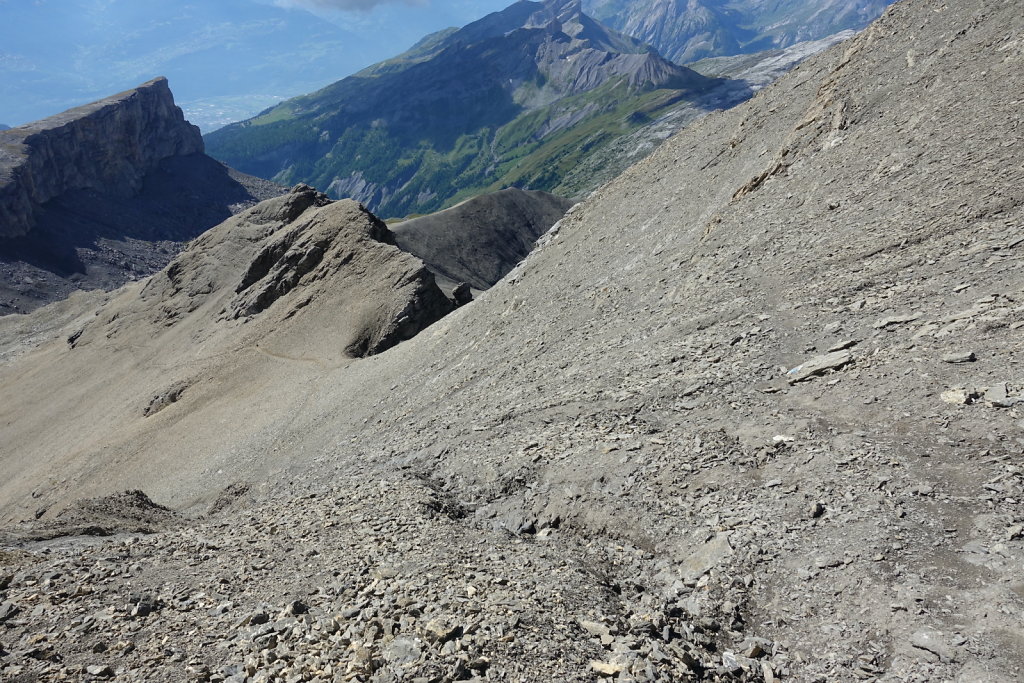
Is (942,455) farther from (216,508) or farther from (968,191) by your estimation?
(216,508)

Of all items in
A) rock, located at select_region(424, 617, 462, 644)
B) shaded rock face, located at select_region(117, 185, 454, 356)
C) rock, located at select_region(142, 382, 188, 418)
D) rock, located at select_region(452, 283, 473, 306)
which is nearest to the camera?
rock, located at select_region(424, 617, 462, 644)

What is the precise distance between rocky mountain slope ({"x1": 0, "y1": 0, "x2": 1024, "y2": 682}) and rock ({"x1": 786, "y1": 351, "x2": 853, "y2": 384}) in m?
0.08

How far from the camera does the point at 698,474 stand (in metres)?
14.5

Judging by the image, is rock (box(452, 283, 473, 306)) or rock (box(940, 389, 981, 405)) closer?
rock (box(940, 389, 981, 405))

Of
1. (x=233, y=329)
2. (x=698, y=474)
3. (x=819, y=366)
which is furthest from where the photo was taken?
(x=233, y=329)

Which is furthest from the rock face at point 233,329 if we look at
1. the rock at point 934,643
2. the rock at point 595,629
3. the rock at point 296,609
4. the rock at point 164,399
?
the rock at point 934,643

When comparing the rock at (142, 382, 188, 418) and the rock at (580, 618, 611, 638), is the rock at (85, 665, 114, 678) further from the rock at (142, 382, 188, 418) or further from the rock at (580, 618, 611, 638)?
the rock at (142, 382, 188, 418)

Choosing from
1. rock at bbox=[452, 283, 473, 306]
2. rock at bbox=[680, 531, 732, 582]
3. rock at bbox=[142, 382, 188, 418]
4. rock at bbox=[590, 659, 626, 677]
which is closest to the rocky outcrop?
rock at bbox=[142, 382, 188, 418]

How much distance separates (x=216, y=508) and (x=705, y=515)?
20325mm

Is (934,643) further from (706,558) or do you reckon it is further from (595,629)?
(595,629)

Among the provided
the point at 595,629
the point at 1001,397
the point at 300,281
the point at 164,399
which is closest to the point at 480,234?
the point at 300,281

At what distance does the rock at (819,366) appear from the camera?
16266mm

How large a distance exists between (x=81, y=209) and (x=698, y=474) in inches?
7815

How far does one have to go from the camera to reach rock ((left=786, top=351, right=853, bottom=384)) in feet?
53.4
